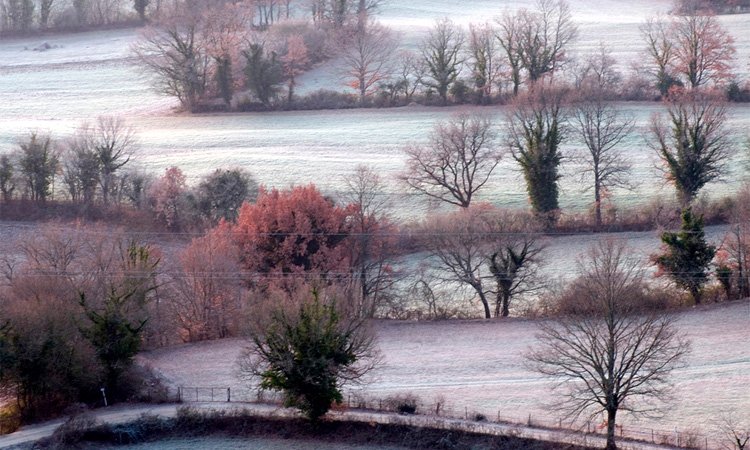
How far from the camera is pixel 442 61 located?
237 ft

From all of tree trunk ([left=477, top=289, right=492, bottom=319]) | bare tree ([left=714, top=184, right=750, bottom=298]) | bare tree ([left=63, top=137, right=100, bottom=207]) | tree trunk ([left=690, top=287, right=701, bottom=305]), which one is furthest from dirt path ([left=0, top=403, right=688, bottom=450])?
bare tree ([left=63, top=137, right=100, bottom=207])

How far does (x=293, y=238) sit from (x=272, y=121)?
27.5 meters

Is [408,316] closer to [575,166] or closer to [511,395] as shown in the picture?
[511,395]

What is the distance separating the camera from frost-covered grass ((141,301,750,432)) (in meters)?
34.4

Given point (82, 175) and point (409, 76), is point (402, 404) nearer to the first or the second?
point (82, 175)

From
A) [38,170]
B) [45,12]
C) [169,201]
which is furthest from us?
[45,12]

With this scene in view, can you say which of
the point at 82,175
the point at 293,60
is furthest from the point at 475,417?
the point at 293,60

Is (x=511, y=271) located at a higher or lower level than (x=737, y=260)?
lower

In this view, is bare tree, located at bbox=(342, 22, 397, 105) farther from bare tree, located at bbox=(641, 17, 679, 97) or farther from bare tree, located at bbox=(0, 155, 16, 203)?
bare tree, located at bbox=(0, 155, 16, 203)

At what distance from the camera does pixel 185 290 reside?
4425cm

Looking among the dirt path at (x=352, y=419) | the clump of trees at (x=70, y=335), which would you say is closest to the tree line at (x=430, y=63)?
the clump of trees at (x=70, y=335)

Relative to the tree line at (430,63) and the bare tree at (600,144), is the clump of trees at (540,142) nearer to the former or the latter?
the bare tree at (600,144)

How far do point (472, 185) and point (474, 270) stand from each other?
11.2 meters

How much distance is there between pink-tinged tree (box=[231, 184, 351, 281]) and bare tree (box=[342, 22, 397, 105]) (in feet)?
93.4
